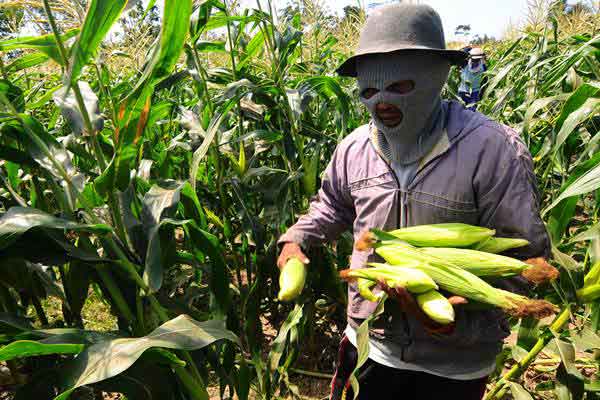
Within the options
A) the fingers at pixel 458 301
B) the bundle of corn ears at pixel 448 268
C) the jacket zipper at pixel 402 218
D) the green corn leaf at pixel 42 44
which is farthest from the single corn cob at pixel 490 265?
the green corn leaf at pixel 42 44

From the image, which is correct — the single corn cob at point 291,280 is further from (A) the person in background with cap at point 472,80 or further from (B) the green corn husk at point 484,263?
(A) the person in background with cap at point 472,80

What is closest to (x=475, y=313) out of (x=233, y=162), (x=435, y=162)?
(x=435, y=162)

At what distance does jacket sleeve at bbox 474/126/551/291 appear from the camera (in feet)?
4.77

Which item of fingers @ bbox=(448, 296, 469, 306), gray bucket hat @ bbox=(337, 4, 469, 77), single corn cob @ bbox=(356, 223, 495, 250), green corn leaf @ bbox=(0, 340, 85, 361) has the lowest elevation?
fingers @ bbox=(448, 296, 469, 306)

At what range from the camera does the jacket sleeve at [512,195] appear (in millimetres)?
1455

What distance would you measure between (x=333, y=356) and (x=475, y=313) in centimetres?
178

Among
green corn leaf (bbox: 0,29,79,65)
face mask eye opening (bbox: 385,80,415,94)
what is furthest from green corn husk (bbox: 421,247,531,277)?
green corn leaf (bbox: 0,29,79,65)

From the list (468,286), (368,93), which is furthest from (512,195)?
(368,93)

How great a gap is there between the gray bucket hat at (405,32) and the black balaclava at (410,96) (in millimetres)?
38

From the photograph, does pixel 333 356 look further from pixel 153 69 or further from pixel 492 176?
pixel 153 69

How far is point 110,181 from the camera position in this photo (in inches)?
54.9

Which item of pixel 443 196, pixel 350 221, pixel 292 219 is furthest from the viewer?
pixel 292 219

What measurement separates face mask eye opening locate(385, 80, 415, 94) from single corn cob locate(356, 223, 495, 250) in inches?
18.7

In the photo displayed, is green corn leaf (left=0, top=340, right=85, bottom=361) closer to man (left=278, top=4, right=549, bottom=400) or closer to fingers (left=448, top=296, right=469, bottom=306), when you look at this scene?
man (left=278, top=4, right=549, bottom=400)
